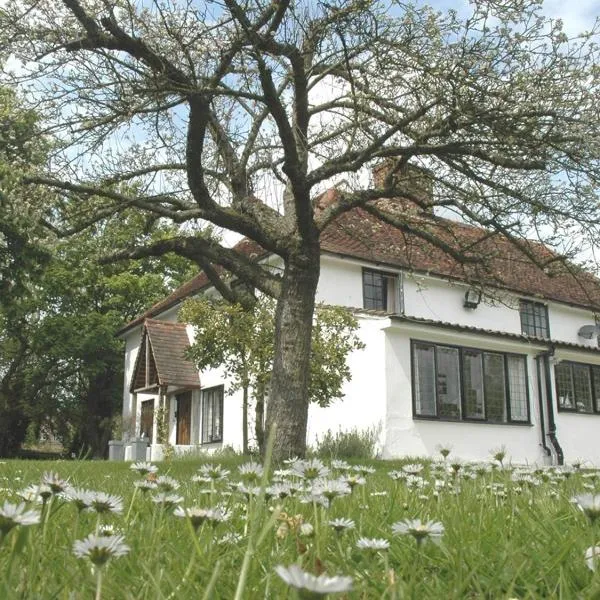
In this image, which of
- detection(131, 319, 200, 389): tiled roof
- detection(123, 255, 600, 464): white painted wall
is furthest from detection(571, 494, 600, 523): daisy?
detection(131, 319, 200, 389): tiled roof

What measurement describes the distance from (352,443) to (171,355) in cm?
940

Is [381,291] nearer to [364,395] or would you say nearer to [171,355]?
Answer: [364,395]

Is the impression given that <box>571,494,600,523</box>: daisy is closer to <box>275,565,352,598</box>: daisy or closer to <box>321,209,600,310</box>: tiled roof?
<box>275,565,352,598</box>: daisy

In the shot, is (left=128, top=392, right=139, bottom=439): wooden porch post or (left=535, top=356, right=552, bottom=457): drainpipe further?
(left=128, top=392, right=139, bottom=439): wooden porch post

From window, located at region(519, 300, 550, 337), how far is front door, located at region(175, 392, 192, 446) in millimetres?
11523

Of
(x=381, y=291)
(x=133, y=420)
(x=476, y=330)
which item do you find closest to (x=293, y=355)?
(x=476, y=330)

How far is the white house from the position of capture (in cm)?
1800

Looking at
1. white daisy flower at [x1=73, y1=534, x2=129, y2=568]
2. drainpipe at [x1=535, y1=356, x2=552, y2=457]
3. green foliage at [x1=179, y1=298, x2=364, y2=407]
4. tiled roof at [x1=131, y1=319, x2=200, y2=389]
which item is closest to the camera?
white daisy flower at [x1=73, y1=534, x2=129, y2=568]

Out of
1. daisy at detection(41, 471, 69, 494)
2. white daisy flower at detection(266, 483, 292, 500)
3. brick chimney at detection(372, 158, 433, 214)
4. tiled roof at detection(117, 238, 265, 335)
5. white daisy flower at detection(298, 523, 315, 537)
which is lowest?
white daisy flower at detection(298, 523, 315, 537)

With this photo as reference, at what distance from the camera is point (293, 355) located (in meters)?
11.0

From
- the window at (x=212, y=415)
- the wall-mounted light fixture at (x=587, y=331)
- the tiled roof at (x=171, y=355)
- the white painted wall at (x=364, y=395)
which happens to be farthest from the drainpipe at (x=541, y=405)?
the tiled roof at (x=171, y=355)

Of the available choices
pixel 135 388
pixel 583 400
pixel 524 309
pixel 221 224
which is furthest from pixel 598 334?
pixel 221 224

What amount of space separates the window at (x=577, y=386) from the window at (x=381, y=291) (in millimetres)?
5020

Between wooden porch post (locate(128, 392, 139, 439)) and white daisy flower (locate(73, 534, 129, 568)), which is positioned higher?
wooden porch post (locate(128, 392, 139, 439))
